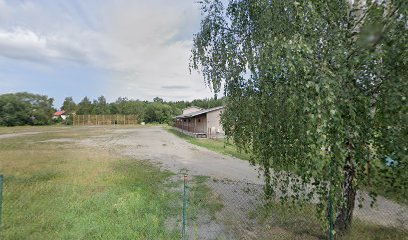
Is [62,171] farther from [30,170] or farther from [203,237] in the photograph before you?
[203,237]

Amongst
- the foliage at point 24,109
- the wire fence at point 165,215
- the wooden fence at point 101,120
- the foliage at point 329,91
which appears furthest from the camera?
the wooden fence at point 101,120

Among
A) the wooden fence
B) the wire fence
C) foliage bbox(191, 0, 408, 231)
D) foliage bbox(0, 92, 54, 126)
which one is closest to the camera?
foliage bbox(191, 0, 408, 231)

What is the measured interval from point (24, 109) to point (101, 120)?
1941 cm

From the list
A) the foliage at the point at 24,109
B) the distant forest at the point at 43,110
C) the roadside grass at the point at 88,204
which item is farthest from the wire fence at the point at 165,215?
the foliage at the point at 24,109

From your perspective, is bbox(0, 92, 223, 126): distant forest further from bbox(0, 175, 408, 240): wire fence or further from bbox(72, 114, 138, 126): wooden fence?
bbox(0, 175, 408, 240): wire fence

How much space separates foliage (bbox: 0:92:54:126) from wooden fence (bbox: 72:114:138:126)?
825 cm

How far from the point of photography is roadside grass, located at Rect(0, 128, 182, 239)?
444 centimetres

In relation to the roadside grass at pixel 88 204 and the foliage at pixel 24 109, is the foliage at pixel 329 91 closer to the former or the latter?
the roadside grass at pixel 88 204

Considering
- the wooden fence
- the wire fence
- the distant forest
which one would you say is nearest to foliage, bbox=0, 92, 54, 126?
the distant forest

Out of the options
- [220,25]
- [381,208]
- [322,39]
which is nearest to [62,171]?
[220,25]

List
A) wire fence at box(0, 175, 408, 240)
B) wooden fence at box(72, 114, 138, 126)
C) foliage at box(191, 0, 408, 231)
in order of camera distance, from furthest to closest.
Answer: wooden fence at box(72, 114, 138, 126)
wire fence at box(0, 175, 408, 240)
foliage at box(191, 0, 408, 231)

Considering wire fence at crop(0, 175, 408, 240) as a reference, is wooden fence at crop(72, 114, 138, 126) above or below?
above

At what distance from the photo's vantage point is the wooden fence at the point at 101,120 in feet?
219

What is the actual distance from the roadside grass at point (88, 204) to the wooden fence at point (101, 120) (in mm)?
62924
